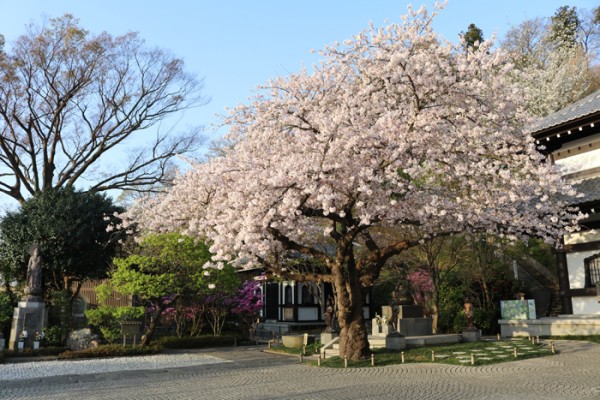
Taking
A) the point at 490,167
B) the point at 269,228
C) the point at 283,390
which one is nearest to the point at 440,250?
the point at 490,167

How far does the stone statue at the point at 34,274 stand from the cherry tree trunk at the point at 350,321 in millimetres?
12175

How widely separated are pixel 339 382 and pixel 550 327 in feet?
36.3

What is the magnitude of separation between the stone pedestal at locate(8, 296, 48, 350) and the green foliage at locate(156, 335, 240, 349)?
4.38 meters

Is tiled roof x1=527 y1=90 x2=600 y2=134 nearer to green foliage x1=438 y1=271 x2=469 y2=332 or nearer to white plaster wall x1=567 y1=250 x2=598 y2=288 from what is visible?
white plaster wall x1=567 y1=250 x2=598 y2=288

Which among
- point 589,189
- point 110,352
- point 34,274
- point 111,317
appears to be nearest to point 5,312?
point 34,274

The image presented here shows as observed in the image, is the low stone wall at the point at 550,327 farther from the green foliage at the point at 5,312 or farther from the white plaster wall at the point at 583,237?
the green foliage at the point at 5,312

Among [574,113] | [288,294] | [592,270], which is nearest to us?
[592,270]

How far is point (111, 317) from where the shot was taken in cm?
1816

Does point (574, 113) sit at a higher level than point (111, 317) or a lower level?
higher

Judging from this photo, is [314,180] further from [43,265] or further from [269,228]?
[43,265]

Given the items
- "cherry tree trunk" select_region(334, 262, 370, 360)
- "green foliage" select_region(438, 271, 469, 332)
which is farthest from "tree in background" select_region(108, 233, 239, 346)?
"green foliage" select_region(438, 271, 469, 332)

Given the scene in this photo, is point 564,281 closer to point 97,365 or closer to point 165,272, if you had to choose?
point 165,272

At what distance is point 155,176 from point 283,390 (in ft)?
68.2

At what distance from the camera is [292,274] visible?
45.2ft
